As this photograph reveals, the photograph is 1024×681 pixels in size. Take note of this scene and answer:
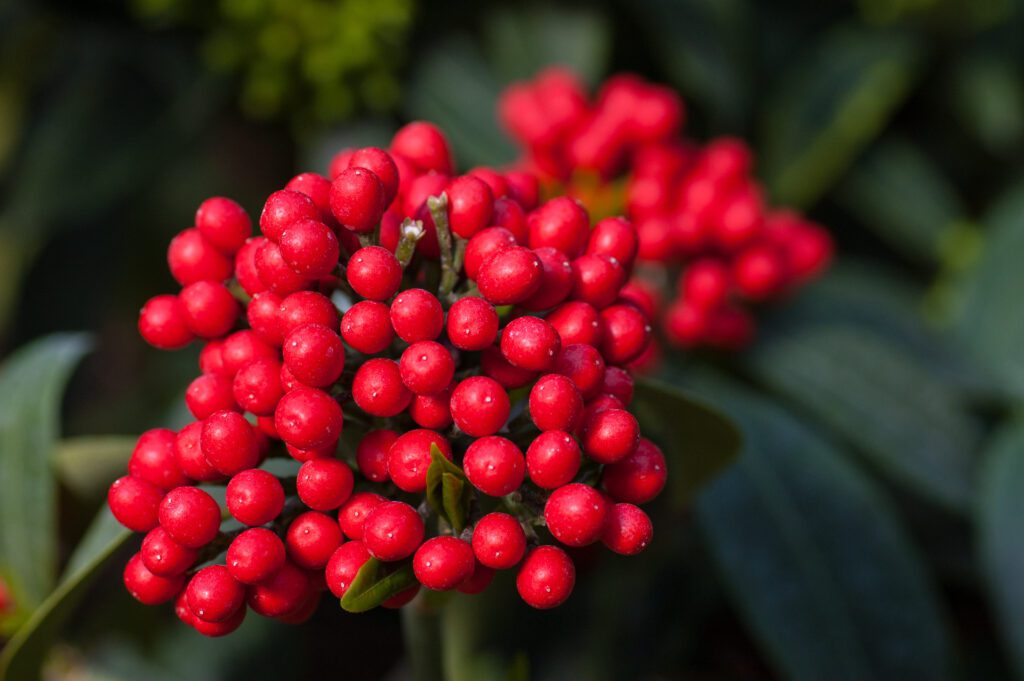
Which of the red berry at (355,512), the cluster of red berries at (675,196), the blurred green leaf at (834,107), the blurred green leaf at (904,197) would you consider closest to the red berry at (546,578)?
the red berry at (355,512)

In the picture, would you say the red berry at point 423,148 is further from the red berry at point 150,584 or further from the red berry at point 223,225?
the red berry at point 150,584

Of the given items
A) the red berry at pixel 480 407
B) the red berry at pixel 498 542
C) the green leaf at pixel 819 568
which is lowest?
the green leaf at pixel 819 568

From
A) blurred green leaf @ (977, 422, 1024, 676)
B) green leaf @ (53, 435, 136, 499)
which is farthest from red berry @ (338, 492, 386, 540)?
blurred green leaf @ (977, 422, 1024, 676)

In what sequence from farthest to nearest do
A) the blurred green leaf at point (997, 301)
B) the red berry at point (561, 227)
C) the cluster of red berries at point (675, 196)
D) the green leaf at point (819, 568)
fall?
the blurred green leaf at point (997, 301), the cluster of red berries at point (675, 196), the green leaf at point (819, 568), the red berry at point (561, 227)

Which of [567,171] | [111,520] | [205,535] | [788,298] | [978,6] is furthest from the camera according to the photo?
[978,6]

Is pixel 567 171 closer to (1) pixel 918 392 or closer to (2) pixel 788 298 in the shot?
(2) pixel 788 298

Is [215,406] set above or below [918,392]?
above

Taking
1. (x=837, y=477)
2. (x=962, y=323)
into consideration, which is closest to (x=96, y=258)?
(x=837, y=477)

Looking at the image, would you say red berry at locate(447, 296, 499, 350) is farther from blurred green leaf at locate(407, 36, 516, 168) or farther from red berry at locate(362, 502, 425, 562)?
blurred green leaf at locate(407, 36, 516, 168)
